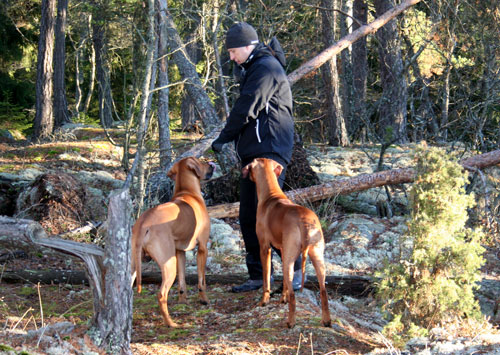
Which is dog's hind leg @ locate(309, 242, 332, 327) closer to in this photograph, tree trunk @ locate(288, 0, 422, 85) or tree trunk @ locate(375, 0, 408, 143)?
tree trunk @ locate(288, 0, 422, 85)

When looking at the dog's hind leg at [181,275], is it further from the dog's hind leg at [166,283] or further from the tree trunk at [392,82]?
the tree trunk at [392,82]

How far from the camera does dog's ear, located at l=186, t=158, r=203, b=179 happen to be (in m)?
6.31

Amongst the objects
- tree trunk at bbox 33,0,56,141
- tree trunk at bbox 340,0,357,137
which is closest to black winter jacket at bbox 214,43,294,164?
tree trunk at bbox 340,0,357,137

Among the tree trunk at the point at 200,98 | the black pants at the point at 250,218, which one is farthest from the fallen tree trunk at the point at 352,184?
the black pants at the point at 250,218

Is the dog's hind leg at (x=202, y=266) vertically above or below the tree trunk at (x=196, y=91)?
below

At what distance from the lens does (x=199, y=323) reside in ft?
18.5

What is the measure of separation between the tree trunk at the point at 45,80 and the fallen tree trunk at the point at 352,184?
10.0 meters

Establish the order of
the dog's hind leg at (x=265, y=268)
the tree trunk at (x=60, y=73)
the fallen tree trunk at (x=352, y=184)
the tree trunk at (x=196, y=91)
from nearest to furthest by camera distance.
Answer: the dog's hind leg at (x=265, y=268), the fallen tree trunk at (x=352, y=184), the tree trunk at (x=196, y=91), the tree trunk at (x=60, y=73)

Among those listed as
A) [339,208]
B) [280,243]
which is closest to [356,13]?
[339,208]

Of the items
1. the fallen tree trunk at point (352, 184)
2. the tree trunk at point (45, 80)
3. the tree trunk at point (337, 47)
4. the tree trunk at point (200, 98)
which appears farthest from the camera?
the tree trunk at point (45, 80)

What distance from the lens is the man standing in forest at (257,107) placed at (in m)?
5.85

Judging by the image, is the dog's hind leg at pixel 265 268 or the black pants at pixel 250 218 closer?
the dog's hind leg at pixel 265 268

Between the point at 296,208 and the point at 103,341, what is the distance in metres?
2.07

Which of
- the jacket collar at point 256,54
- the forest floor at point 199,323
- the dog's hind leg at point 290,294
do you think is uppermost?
the jacket collar at point 256,54
